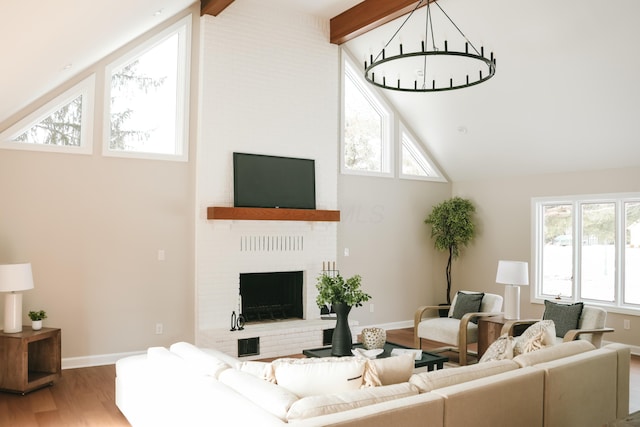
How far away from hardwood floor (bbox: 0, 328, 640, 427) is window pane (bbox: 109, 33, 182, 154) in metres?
2.56

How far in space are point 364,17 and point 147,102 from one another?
2.94 metres

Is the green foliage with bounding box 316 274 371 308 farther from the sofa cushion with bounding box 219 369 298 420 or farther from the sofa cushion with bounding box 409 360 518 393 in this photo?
the sofa cushion with bounding box 219 369 298 420

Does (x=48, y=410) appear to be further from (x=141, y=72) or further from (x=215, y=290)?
(x=141, y=72)

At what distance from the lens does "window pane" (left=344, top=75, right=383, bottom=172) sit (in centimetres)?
802

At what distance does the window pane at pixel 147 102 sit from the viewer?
6.18 meters

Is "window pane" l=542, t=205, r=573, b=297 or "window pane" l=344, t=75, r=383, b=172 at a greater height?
"window pane" l=344, t=75, r=383, b=172

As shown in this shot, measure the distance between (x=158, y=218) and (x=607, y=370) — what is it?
4.79 m

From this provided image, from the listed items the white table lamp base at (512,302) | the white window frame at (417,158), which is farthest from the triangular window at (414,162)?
the white table lamp base at (512,302)

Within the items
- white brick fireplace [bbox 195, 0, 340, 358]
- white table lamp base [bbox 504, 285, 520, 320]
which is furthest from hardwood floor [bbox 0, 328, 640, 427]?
white brick fireplace [bbox 195, 0, 340, 358]

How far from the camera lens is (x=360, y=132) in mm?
8148

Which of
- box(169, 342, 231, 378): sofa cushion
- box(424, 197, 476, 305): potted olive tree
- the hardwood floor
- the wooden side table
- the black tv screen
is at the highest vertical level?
the black tv screen

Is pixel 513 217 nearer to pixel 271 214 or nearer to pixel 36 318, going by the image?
pixel 271 214

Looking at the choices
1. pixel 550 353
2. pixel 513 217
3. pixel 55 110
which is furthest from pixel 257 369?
pixel 513 217

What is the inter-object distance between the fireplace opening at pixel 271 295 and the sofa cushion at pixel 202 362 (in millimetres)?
3306
